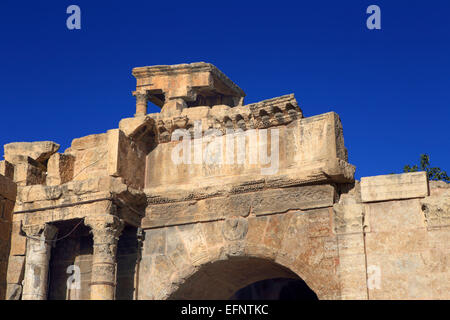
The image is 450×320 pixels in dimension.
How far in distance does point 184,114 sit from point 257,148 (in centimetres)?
164

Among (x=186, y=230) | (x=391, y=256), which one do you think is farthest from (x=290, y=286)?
(x=391, y=256)

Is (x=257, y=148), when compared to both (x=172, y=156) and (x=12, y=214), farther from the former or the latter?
(x=12, y=214)

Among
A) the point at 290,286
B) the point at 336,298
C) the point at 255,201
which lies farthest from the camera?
the point at 290,286

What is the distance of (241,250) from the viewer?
40.5 ft

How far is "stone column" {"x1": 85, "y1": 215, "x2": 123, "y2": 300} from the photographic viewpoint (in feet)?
39.8

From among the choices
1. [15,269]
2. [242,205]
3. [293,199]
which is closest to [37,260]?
[15,269]

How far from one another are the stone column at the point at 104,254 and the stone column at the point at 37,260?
3.12ft

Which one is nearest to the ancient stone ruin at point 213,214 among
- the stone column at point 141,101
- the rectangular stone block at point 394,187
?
the rectangular stone block at point 394,187

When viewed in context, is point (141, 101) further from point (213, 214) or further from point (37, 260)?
point (37, 260)

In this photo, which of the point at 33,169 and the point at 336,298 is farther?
the point at 33,169

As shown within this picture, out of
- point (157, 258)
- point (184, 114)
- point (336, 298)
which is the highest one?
point (184, 114)

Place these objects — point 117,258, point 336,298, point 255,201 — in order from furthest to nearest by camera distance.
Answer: point 117,258 → point 255,201 → point 336,298

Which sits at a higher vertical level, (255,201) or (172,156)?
(172,156)

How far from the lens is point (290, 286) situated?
1789 centimetres
